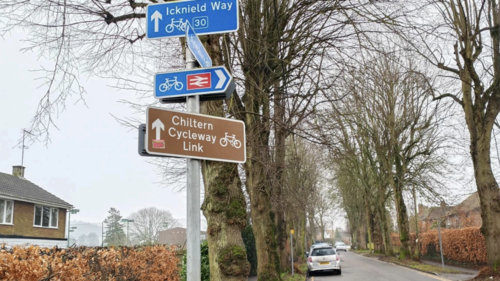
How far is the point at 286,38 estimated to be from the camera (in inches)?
394

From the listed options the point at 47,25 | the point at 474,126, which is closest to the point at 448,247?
the point at 474,126

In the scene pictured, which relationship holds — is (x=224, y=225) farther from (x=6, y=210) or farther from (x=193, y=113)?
(x=6, y=210)

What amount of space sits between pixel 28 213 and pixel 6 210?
6.46 ft

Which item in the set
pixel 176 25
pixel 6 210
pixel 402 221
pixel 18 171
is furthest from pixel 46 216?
pixel 176 25

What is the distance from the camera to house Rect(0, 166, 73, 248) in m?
25.8

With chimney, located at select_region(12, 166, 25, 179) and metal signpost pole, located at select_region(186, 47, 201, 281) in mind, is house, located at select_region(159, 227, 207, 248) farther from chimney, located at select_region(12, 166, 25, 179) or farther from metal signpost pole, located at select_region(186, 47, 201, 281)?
metal signpost pole, located at select_region(186, 47, 201, 281)

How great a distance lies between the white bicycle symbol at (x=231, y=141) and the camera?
3.47 m

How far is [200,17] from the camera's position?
371 centimetres

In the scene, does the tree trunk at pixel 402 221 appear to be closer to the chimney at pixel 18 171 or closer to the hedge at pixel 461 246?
the hedge at pixel 461 246

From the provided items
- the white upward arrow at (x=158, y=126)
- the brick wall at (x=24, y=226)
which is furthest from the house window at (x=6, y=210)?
the white upward arrow at (x=158, y=126)

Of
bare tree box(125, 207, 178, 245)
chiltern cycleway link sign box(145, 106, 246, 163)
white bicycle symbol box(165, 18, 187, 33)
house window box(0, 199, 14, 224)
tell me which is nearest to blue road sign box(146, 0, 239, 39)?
white bicycle symbol box(165, 18, 187, 33)

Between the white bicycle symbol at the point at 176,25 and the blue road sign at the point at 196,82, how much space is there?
42cm

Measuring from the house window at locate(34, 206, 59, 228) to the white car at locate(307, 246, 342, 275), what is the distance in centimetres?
1842

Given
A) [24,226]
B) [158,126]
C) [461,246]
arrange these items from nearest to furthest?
1. [158,126]
2. [461,246]
3. [24,226]
